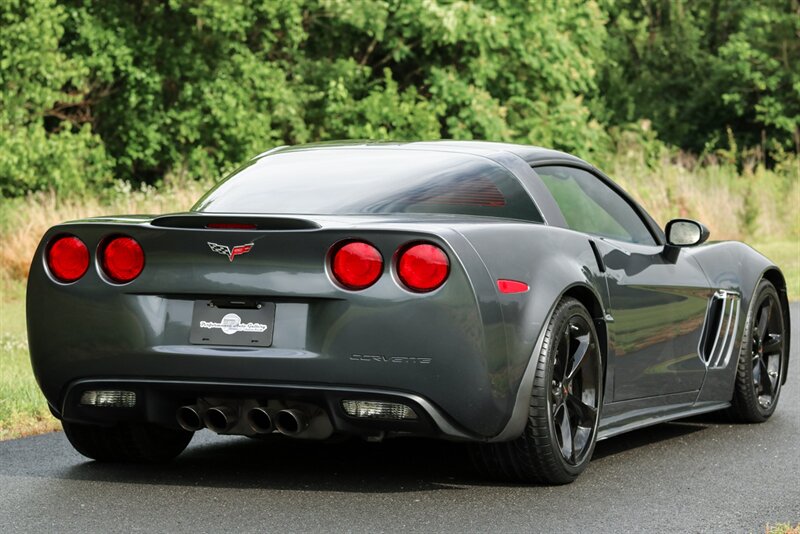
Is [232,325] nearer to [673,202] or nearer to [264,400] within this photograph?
[264,400]

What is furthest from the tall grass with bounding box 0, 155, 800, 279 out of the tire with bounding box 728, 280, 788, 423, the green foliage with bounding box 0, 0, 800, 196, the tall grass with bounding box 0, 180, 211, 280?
the tire with bounding box 728, 280, 788, 423

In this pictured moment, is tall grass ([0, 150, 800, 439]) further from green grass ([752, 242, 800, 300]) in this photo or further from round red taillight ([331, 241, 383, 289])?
round red taillight ([331, 241, 383, 289])

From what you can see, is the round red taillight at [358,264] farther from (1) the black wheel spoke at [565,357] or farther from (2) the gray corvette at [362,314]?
(1) the black wheel spoke at [565,357]

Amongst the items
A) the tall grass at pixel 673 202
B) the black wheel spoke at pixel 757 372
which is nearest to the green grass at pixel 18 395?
Answer: the black wheel spoke at pixel 757 372

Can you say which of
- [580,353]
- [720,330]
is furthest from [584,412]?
[720,330]

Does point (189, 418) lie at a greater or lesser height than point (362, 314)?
lesser

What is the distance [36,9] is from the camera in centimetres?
2409

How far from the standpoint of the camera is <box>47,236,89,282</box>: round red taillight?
601 centimetres

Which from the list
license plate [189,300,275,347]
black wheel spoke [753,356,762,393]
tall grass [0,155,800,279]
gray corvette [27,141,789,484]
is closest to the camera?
gray corvette [27,141,789,484]

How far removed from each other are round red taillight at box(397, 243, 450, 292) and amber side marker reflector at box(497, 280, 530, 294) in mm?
261

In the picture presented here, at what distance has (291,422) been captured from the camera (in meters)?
5.79

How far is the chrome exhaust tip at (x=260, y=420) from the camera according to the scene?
229 inches

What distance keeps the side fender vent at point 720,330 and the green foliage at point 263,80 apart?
17090 millimetres

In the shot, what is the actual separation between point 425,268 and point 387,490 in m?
1.04
